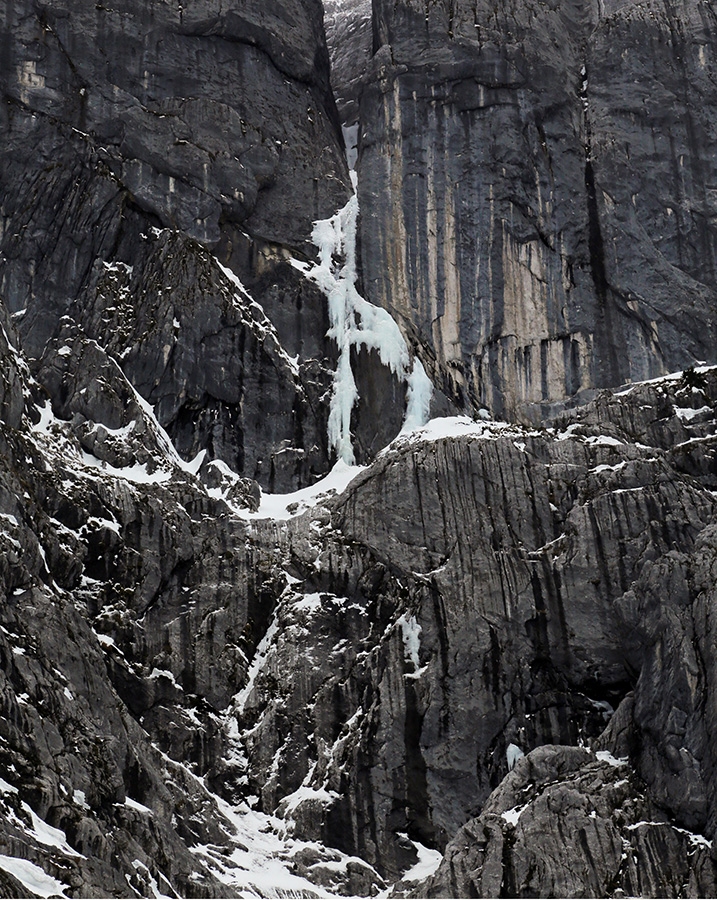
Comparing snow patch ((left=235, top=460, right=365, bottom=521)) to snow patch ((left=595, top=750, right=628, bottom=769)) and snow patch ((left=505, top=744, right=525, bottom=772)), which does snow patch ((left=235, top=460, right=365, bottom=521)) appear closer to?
snow patch ((left=505, top=744, right=525, bottom=772))

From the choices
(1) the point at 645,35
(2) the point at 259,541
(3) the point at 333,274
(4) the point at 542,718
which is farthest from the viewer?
(1) the point at 645,35

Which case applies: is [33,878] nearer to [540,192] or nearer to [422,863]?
[422,863]

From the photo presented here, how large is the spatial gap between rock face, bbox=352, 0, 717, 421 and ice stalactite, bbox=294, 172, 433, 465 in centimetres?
147

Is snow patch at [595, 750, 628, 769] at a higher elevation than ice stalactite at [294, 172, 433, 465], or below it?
below

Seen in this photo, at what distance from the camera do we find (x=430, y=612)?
4237 inches

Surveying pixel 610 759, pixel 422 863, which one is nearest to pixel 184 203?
pixel 422 863

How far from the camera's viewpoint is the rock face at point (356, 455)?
→ 3760 inches

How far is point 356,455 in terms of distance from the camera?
12162 cm

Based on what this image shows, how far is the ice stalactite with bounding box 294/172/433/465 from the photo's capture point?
4808 inches

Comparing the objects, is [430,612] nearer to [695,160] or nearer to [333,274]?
[333,274]

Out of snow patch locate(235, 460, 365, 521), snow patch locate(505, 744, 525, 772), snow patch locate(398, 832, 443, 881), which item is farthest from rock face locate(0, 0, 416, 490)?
snow patch locate(398, 832, 443, 881)

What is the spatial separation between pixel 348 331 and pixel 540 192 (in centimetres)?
1826

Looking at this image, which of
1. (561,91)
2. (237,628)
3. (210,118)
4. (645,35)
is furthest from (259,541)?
(645,35)

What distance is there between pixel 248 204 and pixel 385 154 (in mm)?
11299
